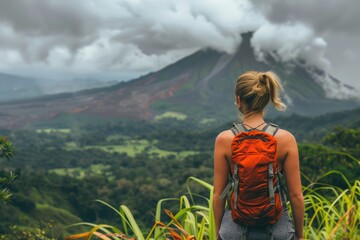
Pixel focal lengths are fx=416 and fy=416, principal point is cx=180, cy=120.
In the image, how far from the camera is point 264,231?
2166mm

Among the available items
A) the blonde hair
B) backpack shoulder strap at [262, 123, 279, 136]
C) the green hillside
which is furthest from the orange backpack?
the green hillside

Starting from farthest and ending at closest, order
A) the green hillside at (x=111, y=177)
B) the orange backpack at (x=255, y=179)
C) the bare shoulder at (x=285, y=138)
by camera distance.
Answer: the green hillside at (x=111, y=177) < the bare shoulder at (x=285, y=138) < the orange backpack at (x=255, y=179)

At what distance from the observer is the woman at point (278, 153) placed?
2174 mm

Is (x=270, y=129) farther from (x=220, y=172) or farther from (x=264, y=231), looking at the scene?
(x=264, y=231)

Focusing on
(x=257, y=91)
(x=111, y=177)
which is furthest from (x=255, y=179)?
(x=111, y=177)

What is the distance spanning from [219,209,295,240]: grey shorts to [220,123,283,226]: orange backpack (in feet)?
0.18

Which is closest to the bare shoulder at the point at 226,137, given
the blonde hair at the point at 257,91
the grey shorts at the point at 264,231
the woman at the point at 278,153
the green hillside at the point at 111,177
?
the woman at the point at 278,153

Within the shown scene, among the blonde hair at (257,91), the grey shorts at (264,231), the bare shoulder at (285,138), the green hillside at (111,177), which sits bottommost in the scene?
the green hillside at (111,177)

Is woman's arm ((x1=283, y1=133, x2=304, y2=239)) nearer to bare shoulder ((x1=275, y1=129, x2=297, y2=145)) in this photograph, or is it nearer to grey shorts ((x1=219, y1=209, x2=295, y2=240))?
bare shoulder ((x1=275, y1=129, x2=297, y2=145))

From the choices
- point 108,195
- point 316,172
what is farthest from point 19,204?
point 316,172

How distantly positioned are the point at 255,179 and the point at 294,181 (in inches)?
12.1

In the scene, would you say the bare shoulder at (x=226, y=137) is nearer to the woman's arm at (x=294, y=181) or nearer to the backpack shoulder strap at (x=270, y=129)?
the backpack shoulder strap at (x=270, y=129)

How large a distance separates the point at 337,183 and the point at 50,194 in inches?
1934

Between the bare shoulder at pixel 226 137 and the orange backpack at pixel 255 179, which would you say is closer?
the orange backpack at pixel 255 179
